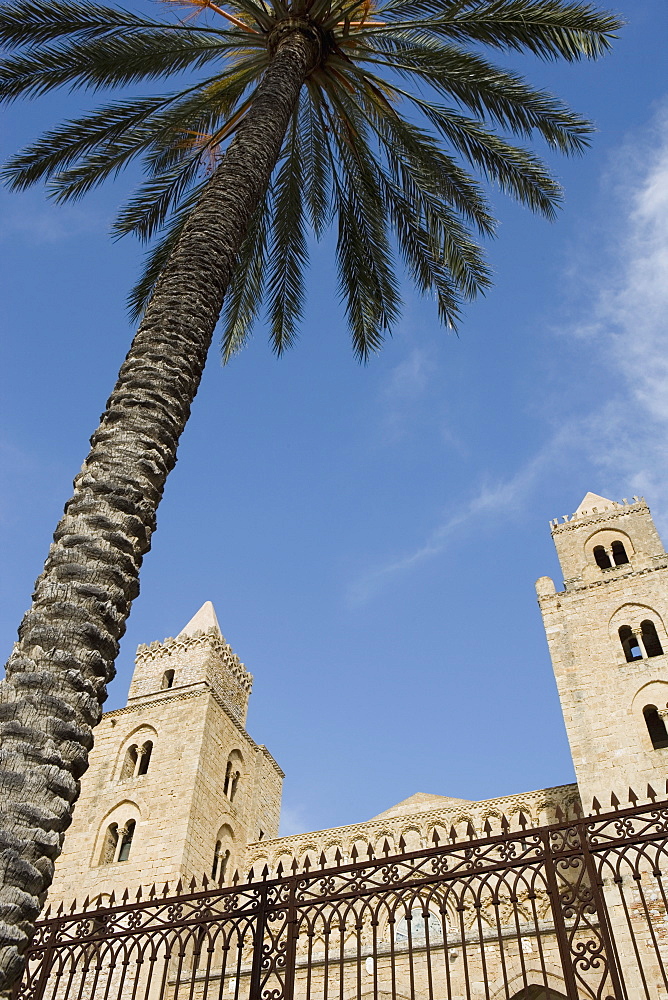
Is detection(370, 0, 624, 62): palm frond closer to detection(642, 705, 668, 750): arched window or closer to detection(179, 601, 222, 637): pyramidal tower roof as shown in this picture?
detection(642, 705, 668, 750): arched window

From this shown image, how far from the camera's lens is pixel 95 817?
20.9m

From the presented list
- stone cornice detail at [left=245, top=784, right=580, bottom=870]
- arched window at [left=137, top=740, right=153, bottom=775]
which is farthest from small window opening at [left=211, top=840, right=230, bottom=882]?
arched window at [left=137, top=740, right=153, bottom=775]

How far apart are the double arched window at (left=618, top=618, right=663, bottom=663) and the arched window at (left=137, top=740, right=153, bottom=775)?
1268 centimetres

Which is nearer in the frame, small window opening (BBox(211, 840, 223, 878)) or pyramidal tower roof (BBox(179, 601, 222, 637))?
small window opening (BBox(211, 840, 223, 878))

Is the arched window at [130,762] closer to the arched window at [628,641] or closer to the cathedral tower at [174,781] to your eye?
the cathedral tower at [174,781]

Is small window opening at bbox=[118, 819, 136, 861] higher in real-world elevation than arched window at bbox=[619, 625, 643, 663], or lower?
lower

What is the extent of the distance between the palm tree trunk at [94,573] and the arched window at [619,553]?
61.4 ft

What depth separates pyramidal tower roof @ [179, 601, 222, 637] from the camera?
2553 centimetres

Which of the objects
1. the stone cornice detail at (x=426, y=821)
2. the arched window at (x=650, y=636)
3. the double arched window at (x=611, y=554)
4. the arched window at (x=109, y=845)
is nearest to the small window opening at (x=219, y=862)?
the stone cornice detail at (x=426, y=821)

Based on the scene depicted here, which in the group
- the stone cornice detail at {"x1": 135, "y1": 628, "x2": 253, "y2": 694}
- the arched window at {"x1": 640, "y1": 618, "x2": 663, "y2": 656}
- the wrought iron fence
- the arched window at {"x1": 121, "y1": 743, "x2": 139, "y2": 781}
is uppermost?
the stone cornice detail at {"x1": 135, "y1": 628, "x2": 253, "y2": 694}

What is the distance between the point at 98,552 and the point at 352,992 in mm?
12588

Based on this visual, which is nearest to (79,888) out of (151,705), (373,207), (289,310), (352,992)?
(151,705)

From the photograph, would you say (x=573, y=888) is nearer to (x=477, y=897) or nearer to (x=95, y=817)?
(x=477, y=897)

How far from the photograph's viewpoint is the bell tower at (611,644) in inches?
661
